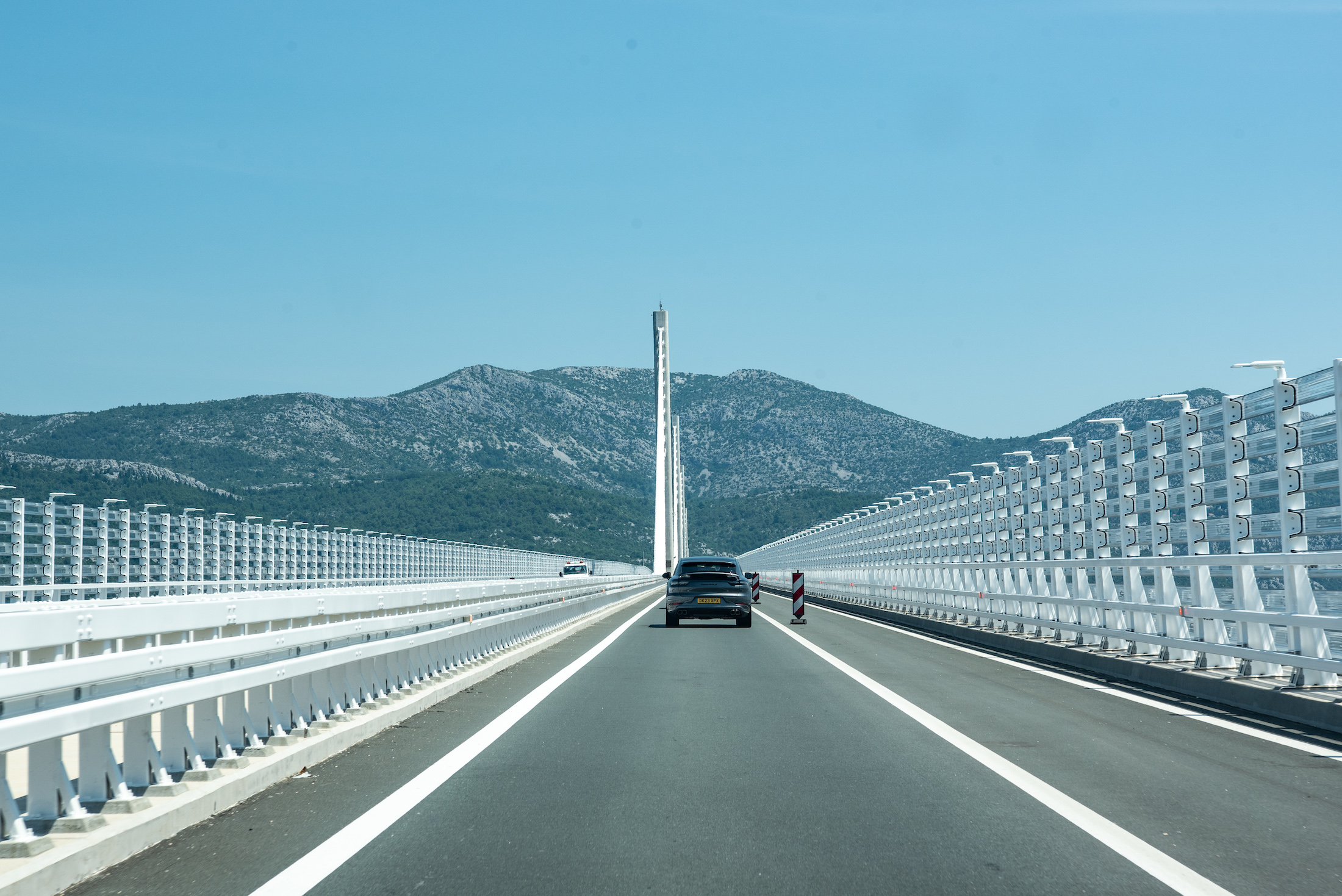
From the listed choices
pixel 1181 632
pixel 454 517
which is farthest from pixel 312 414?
pixel 1181 632

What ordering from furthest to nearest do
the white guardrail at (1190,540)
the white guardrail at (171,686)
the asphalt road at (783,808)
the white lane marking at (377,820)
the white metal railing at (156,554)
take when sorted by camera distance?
A: 1. the white metal railing at (156,554)
2. the white guardrail at (1190,540)
3. the asphalt road at (783,808)
4. the white lane marking at (377,820)
5. the white guardrail at (171,686)

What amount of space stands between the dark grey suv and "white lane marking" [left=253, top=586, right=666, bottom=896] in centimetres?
1706

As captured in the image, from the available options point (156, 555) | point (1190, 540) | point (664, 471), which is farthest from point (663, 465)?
point (1190, 540)

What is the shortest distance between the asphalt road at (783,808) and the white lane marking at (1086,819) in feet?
0.18

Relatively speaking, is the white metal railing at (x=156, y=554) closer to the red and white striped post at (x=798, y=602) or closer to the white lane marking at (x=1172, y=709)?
the red and white striped post at (x=798, y=602)

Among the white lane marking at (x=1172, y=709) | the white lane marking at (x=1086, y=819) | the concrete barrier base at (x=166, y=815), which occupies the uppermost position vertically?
the concrete barrier base at (x=166, y=815)

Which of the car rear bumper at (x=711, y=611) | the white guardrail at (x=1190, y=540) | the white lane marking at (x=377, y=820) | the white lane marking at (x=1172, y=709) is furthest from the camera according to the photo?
the car rear bumper at (x=711, y=611)

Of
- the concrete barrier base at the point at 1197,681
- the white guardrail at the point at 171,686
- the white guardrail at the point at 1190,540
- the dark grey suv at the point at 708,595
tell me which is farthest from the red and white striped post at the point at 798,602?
the white guardrail at the point at 171,686

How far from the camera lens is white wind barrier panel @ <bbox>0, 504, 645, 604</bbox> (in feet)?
89.7

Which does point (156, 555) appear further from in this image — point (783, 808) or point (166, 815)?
point (783, 808)

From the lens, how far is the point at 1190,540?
15.5 meters

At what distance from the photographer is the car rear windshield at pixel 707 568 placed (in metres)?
29.4

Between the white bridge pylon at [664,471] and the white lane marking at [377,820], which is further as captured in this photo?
the white bridge pylon at [664,471]

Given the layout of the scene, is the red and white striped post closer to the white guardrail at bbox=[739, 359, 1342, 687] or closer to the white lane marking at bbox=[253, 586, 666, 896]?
the white guardrail at bbox=[739, 359, 1342, 687]
